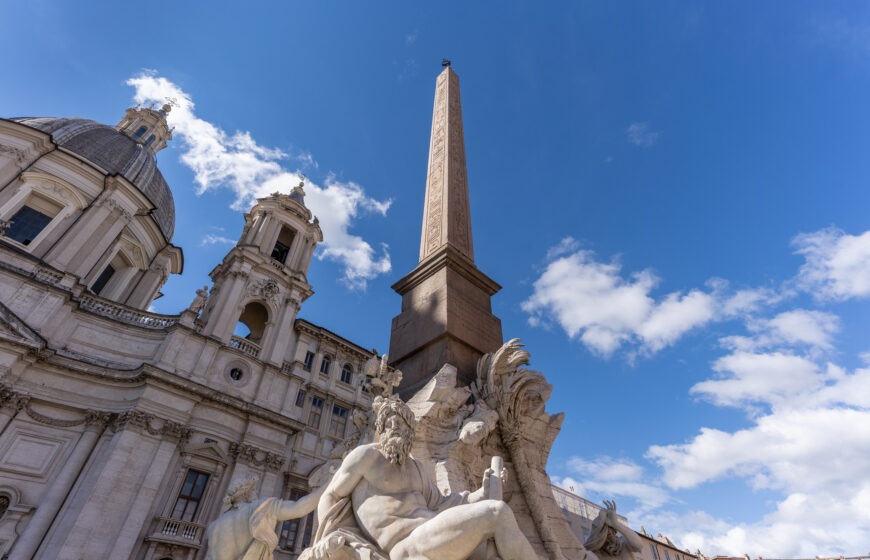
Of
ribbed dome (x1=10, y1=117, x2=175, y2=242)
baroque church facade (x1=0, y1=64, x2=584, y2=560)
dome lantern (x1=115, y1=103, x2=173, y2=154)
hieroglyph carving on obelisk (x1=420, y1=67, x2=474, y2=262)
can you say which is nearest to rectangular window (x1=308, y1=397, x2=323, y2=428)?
baroque church facade (x1=0, y1=64, x2=584, y2=560)

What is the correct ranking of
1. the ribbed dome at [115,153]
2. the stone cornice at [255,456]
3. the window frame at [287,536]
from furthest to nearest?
the ribbed dome at [115,153] < the stone cornice at [255,456] < the window frame at [287,536]

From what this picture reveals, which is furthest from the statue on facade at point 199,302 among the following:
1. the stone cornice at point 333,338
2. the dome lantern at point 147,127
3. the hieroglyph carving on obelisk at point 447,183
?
the dome lantern at point 147,127

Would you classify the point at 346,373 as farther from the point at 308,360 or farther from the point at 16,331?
the point at 16,331

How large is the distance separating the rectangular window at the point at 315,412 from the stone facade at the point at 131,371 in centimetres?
6

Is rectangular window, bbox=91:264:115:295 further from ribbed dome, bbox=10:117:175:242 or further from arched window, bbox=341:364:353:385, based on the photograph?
→ arched window, bbox=341:364:353:385

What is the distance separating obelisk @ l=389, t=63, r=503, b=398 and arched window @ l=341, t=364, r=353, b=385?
19.5 m

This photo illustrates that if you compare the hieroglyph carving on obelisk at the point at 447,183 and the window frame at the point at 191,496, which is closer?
the hieroglyph carving on obelisk at the point at 447,183

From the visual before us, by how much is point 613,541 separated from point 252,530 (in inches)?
165

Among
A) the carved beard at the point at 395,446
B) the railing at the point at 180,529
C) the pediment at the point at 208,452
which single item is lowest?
the carved beard at the point at 395,446

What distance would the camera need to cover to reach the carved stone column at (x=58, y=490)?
1479cm

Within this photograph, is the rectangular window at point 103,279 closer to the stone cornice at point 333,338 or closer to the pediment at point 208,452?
the stone cornice at point 333,338

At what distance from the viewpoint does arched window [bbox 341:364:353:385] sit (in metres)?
27.0

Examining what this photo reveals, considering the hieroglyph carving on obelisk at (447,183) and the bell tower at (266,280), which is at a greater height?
the bell tower at (266,280)

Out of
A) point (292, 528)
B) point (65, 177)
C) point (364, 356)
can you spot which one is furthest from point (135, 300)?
point (292, 528)
